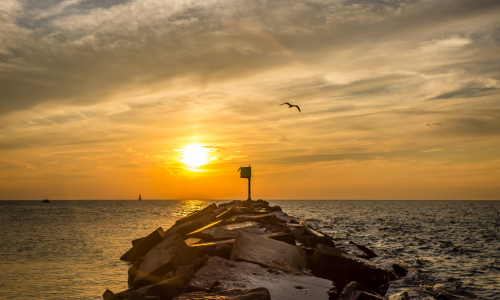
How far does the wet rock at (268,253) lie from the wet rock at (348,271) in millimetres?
547

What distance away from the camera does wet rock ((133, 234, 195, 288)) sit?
8.64 metres

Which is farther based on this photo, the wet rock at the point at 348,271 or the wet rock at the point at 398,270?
the wet rock at the point at 398,270

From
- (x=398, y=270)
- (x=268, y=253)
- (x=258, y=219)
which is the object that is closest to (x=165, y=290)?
(x=268, y=253)

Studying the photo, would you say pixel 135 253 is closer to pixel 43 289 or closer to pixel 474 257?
pixel 43 289

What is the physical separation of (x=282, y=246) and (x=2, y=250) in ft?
59.7

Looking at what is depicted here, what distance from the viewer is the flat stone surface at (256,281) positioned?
23.6ft

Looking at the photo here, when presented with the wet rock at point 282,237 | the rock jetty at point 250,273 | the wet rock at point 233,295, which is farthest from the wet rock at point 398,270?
the wet rock at point 233,295

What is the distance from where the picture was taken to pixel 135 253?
1432 cm

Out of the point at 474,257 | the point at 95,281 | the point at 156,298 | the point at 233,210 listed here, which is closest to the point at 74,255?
the point at 95,281

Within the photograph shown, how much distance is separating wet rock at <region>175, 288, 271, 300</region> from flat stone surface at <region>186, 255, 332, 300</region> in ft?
1.31

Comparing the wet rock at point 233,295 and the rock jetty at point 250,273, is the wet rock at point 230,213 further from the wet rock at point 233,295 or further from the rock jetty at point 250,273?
the wet rock at point 233,295

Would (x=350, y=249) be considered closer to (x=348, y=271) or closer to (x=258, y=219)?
(x=258, y=219)

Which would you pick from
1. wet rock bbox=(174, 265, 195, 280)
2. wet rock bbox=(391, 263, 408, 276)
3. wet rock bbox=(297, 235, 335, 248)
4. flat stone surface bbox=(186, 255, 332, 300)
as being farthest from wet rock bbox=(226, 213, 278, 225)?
wet rock bbox=(174, 265, 195, 280)

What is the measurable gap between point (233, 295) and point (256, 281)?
126 cm
